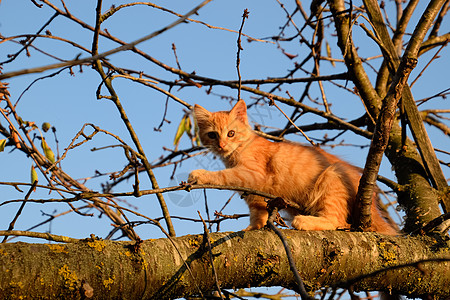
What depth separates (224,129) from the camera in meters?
4.25

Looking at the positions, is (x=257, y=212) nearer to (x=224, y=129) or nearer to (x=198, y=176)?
(x=198, y=176)

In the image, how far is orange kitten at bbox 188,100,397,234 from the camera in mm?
3381

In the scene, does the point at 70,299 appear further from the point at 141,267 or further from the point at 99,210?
the point at 99,210

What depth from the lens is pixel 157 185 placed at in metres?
2.95

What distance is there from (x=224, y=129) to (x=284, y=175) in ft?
2.61

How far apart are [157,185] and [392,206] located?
2065 mm

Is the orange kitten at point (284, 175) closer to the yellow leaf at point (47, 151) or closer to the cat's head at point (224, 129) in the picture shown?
the cat's head at point (224, 129)

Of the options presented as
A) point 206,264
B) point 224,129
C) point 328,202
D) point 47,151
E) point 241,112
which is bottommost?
point 206,264

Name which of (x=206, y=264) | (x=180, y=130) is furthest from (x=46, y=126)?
(x=206, y=264)

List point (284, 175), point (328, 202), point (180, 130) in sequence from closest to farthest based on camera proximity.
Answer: point (328, 202) < point (284, 175) < point (180, 130)

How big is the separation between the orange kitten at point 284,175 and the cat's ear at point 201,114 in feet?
0.03

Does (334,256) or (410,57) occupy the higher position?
(410,57)

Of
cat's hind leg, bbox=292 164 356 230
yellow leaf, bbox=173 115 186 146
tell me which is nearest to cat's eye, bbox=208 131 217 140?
yellow leaf, bbox=173 115 186 146

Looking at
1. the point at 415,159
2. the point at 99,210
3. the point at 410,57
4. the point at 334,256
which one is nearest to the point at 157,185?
the point at 99,210
